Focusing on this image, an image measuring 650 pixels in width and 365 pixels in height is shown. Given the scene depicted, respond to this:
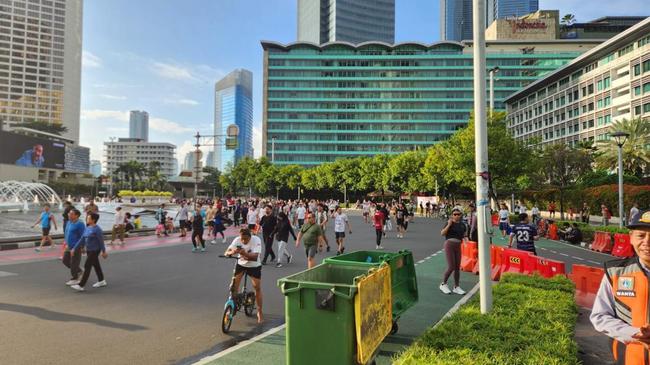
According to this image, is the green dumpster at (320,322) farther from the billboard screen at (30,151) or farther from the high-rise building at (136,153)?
the high-rise building at (136,153)

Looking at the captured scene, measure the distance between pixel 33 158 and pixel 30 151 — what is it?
5.44 feet

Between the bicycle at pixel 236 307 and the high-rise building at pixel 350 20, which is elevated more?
the high-rise building at pixel 350 20

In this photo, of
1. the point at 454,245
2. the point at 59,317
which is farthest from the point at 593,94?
the point at 59,317

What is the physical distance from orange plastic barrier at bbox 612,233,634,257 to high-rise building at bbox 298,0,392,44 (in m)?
130

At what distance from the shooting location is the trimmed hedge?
4.27m

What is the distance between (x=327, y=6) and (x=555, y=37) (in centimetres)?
7281

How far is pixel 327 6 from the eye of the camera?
5610 inches

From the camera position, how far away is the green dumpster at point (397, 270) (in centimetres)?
610

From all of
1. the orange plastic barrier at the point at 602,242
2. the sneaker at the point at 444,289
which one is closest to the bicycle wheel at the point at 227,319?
the sneaker at the point at 444,289

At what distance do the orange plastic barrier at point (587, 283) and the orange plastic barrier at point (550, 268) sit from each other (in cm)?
78

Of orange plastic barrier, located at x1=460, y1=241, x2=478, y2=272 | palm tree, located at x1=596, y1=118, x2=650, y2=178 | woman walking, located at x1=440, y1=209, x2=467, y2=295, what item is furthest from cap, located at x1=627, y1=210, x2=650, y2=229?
palm tree, located at x1=596, y1=118, x2=650, y2=178

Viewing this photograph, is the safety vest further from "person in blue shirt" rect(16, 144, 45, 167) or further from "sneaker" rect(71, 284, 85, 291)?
"person in blue shirt" rect(16, 144, 45, 167)

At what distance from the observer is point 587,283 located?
322 inches

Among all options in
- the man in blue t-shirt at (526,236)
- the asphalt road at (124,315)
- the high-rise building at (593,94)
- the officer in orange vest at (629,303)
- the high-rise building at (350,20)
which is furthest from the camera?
the high-rise building at (350,20)
